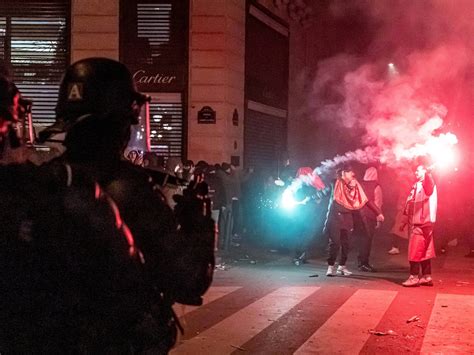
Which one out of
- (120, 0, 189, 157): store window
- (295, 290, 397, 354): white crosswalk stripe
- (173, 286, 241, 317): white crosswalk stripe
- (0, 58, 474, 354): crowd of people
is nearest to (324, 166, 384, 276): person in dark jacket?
(295, 290, 397, 354): white crosswalk stripe

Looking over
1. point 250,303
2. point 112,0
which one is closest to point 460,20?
point 250,303

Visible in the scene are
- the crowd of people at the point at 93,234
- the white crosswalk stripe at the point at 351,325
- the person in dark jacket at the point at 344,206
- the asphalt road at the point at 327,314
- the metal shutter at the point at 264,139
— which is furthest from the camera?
the metal shutter at the point at 264,139

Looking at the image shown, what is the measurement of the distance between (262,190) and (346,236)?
483cm

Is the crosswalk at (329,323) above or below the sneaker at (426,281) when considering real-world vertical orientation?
below

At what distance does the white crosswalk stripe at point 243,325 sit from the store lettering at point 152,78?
8.86 meters

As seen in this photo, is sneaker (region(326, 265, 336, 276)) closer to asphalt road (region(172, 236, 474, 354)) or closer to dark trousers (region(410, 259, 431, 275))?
asphalt road (region(172, 236, 474, 354))

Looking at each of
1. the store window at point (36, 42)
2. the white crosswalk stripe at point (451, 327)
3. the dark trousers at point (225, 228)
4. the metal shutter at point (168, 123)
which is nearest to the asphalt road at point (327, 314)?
the white crosswalk stripe at point (451, 327)

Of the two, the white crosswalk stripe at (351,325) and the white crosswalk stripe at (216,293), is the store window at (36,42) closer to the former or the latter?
the white crosswalk stripe at (216,293)

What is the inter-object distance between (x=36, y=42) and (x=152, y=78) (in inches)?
114

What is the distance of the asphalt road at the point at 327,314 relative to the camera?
7.15 meters

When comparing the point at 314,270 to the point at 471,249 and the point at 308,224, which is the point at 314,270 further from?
the point at 471,249

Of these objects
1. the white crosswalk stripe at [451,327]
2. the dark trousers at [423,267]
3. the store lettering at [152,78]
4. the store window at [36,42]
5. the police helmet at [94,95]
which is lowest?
the white crosswalk stripe at [451,327]

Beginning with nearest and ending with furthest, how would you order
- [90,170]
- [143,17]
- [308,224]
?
[90,170], [308,224], [143,17]

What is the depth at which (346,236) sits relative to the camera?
1232cm
